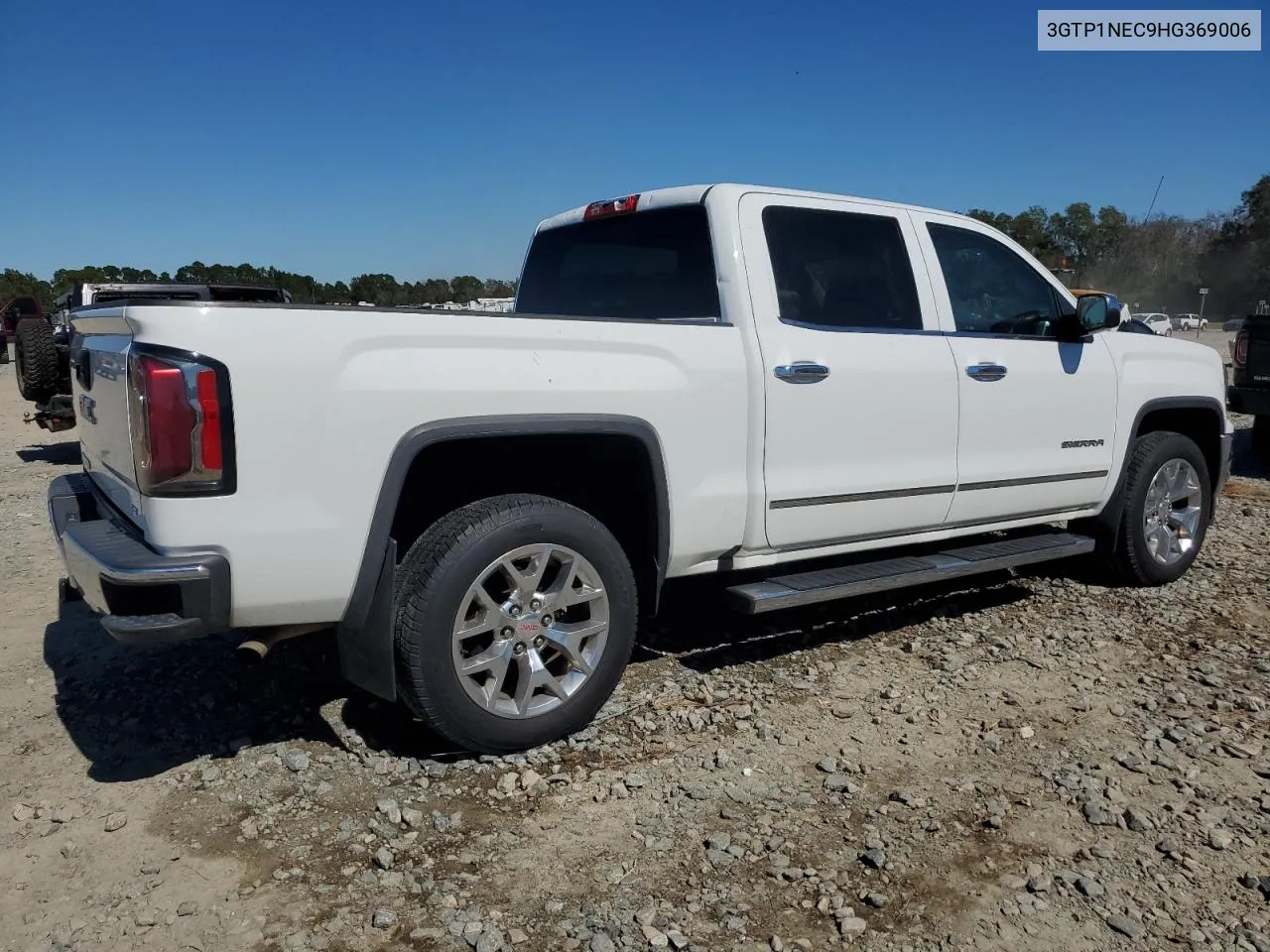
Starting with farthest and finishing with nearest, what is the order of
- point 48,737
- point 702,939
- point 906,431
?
point 906,431, point 48,737, point 702,939

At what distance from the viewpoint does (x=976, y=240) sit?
15.5 feet

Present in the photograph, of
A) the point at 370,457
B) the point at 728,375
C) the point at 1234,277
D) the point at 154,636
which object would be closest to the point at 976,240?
the point at 728,375

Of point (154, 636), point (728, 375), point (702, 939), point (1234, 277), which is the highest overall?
point (1234, 277)

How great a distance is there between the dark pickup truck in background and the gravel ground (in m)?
5.25

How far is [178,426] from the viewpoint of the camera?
8.71 ft

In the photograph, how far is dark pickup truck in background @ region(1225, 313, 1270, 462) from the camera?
9047 mm

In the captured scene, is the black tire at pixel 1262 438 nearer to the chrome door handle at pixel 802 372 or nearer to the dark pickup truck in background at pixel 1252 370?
the dark pickup truck in background at pixel 1252 370

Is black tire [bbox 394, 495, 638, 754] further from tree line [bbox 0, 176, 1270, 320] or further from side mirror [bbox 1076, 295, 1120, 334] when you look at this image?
tree line [bbox 0, 176, 1270, 320]

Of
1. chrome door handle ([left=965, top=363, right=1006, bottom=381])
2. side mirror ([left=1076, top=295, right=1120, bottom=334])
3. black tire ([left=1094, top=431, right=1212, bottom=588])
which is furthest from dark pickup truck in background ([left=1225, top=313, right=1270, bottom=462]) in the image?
chrome door handle ([left=965, top=363, right=1006, bottom=381])

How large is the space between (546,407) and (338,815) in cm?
144

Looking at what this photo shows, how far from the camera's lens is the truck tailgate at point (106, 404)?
2907mm

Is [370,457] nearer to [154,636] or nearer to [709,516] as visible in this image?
[154,636]

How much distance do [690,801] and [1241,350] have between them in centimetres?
865

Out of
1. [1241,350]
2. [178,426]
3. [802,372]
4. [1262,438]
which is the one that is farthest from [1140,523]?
[1262,438]
